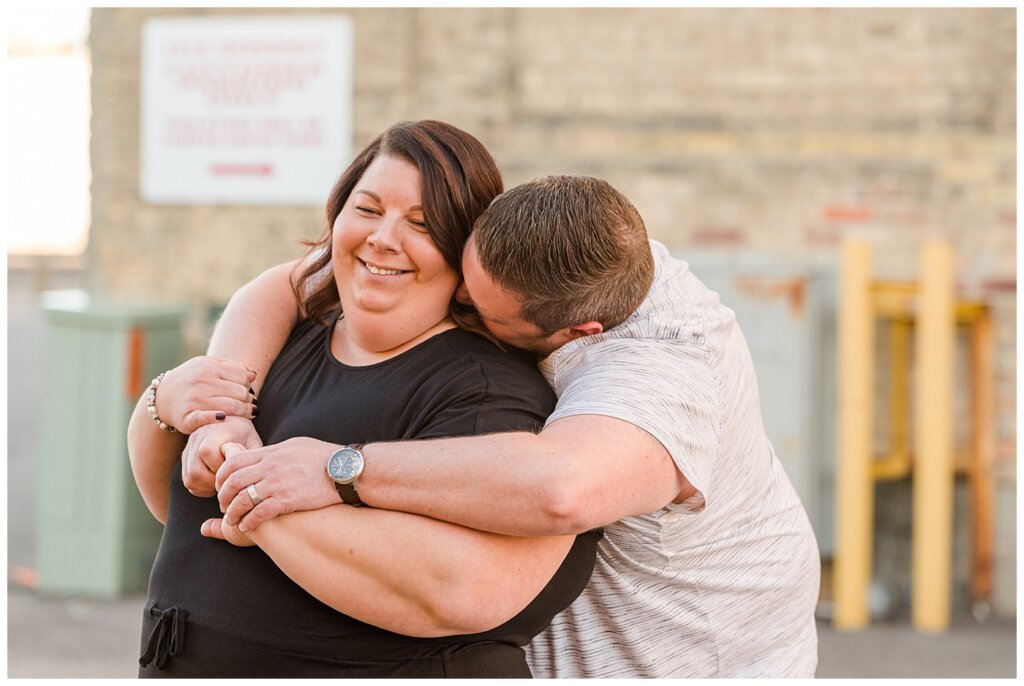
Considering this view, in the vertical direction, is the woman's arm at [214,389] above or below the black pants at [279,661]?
above

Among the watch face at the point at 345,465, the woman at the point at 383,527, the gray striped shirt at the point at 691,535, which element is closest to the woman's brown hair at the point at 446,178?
the woman at the point at 383,527

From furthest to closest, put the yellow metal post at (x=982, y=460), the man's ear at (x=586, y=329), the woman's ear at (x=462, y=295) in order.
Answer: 1. the yellow metal post at (x=982, y=460)
2. the woman's ear at (x=462, y=295)
3. the man's ear at (x=586, y=329)

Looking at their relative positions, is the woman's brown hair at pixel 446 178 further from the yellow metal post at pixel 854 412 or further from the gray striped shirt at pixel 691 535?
the yellow metal post at pixel 854 412

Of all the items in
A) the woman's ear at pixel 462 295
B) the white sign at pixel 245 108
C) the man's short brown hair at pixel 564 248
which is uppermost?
the white sign at pixel 245 108

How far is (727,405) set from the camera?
2.23 m

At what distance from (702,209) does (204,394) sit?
4.10 m

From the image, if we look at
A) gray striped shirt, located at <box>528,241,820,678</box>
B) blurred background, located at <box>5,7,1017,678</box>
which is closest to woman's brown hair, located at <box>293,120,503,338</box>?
gray striped shirt, located at <box>528,241,820,678</box>

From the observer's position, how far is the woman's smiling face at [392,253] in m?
2.30

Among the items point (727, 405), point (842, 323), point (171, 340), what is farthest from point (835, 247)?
point (727, 405)

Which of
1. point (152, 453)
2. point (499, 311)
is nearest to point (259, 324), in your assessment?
point (152, 453)

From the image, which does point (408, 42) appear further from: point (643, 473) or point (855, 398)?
point (643, 473)

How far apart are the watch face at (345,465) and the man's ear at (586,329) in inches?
18.6

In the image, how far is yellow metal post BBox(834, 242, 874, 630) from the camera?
216 inches

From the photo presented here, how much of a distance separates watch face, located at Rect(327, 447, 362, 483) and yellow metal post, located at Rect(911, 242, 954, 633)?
13.0 ft
